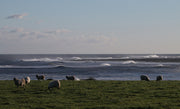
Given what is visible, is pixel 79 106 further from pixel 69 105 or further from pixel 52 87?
pixel 52 87

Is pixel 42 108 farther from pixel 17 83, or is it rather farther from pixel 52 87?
pixel 17 83

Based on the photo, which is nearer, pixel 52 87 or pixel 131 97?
pixel 131 97

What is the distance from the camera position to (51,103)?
15719 mm

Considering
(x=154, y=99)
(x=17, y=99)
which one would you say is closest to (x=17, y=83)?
(x=17, y=99)

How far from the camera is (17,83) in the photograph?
22672mm

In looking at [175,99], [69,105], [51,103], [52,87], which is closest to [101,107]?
[69,105]

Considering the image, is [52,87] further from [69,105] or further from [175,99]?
[175,99]

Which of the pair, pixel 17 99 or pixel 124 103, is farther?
pixel 17 99

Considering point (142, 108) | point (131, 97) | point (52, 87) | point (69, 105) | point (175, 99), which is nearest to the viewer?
point (142, 108)

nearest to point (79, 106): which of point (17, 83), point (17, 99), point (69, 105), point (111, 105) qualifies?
point (69, 105)

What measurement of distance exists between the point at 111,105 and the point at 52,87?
24.9 ft

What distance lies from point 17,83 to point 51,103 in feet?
26.0

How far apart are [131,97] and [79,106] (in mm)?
4193

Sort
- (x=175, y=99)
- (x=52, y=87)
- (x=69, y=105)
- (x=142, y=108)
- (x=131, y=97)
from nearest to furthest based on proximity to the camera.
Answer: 1. (x=142, y=108)
2. (x=69, y=105)
3. (x=175, y=99)
4. (x=131, y=97)
5. (x=52, y=87)
